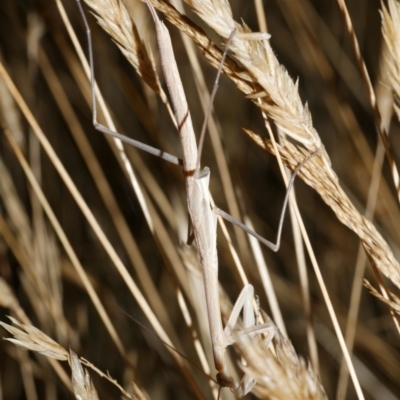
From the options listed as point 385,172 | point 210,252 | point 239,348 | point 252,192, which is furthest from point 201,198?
point 385,172

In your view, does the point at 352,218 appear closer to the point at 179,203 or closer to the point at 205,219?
the point at 205,219

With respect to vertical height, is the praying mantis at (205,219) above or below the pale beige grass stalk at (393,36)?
below

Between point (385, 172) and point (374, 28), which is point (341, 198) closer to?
point (385, 172)

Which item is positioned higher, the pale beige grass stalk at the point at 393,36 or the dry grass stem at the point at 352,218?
the pale beige grass stalk at the point at 393,36

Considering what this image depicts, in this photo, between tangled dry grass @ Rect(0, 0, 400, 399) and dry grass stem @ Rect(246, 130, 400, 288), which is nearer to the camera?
dry grass stem @ Rect(246, 130, 400, 288)

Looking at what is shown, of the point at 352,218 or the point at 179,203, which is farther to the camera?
the point at 179,203

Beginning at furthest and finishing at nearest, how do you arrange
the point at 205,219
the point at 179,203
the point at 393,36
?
the point at 179,203, the point at 205,219, the point at 393,36

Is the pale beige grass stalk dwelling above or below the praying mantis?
above

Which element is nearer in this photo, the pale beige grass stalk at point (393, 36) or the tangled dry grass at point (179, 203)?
the pale beige grass stalk at point (393, 36)

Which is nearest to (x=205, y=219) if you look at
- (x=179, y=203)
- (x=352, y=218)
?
(x=352, y=218)
